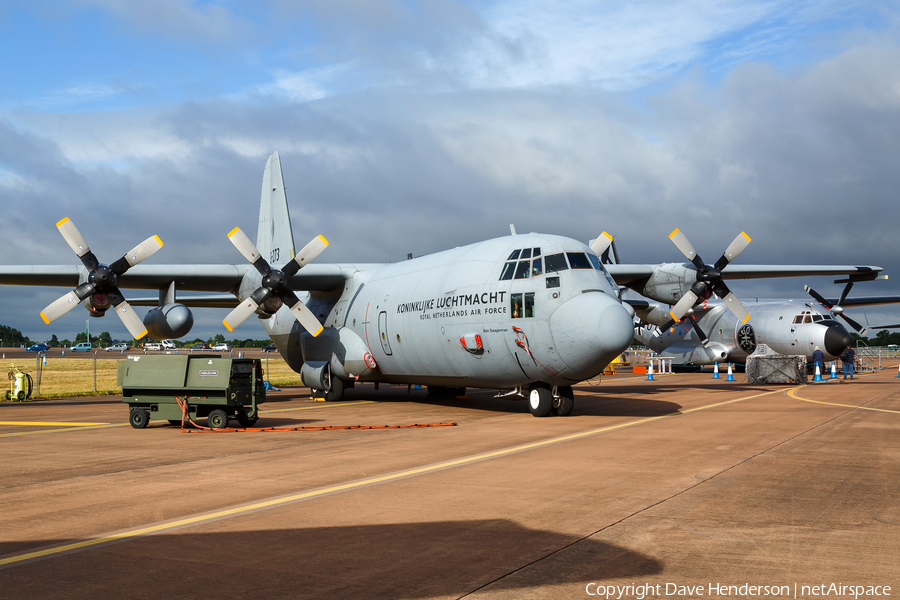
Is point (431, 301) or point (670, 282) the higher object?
point (670, 282)

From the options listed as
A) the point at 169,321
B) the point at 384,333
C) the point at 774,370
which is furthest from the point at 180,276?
the point at 774,370

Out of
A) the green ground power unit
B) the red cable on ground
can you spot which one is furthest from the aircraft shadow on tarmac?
the green ground power unit

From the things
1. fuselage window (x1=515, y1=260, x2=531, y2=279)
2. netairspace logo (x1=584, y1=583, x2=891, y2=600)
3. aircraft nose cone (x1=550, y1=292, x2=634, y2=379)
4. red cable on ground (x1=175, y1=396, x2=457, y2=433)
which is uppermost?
fuselage window (x1=515, y1=260, x2=531, y2=279)

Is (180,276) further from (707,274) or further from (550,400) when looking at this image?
(707,274)

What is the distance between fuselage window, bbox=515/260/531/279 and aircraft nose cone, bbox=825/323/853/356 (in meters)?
23.6

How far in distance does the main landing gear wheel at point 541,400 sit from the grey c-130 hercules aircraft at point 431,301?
0.09 ft

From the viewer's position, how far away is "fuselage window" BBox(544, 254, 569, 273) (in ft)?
53.0

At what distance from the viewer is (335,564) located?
5141 mm

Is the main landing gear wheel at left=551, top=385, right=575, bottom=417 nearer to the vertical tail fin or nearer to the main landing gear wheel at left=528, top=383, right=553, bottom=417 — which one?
the main landing gear wheel at left=528, top=383, right=553, bottom=417

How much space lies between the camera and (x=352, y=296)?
80.5 ft

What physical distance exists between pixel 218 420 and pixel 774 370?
26.8 metres

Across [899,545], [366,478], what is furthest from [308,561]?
[899,545]

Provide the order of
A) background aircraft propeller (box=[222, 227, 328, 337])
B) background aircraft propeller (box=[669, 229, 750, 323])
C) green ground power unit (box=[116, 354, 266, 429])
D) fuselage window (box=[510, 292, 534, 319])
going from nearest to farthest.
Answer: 1. green ground power unit (box=[116, 354, 266, 429])
2. fuselage window (box=[510, 292, 534, 319])
3. background aircraft propeller (box=[222, 227, 328, 337])
4. background aircraft propeller (box=[669, 229, 750, 323])

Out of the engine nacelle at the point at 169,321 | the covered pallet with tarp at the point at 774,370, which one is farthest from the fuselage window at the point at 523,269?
the covered pallet with tarp at the point at 774,370
